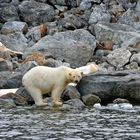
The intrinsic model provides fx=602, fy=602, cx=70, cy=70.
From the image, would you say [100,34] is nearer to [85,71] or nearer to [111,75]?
[85,71]

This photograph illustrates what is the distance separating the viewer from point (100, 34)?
37312 mm

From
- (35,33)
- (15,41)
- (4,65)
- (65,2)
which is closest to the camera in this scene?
(4,65)

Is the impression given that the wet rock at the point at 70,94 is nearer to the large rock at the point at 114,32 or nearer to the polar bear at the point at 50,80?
the polar bear at the point at 50,80

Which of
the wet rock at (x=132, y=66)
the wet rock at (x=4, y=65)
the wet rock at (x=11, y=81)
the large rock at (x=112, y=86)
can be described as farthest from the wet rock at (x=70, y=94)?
the wet rock at (x=132, y=66)

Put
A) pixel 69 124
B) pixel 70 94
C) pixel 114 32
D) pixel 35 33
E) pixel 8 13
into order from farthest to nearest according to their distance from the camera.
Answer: pixel 8 13 → pixel 35 33 → pixel 114 32 → pixel 70 94 → pixel 69 124

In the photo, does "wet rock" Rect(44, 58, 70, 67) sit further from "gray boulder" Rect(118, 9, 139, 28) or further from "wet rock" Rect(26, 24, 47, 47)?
"gray boulder" Rect(118, 9, 139, 28)

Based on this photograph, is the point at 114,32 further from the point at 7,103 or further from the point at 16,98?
the point at 7,103

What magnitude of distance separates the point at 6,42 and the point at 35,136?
68.7 ft

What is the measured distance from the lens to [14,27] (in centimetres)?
3975

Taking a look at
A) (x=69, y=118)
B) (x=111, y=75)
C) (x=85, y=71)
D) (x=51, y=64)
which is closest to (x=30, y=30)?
(x=51, y=64)

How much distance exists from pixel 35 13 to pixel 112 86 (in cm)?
2068

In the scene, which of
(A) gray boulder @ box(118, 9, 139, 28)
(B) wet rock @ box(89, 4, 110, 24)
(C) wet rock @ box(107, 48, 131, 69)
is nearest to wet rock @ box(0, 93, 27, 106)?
(C) wet rock @ box(107, 48, 131, 69)

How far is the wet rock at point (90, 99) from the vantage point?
2228cm

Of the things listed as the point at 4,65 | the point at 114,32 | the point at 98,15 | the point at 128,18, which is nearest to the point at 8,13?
the point at 98,15
